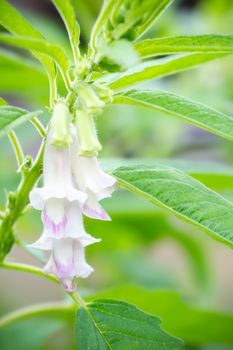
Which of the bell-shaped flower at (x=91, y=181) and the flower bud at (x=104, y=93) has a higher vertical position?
the flower bud at (x=104, y=93)

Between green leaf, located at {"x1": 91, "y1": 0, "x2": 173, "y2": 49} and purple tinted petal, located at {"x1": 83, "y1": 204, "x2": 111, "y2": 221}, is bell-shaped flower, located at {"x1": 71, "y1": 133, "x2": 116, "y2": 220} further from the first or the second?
green leaf, located at {"x1": 91, "y1": 0, "x2": 173, "y2": 49}

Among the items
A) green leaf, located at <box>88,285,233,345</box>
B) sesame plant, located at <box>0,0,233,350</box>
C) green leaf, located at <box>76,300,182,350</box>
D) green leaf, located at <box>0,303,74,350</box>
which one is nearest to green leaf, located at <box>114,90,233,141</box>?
sesame plant, located at <box>0,0,233,350</box>

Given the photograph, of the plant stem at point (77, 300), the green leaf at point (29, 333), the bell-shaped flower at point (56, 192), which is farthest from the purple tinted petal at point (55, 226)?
the green leaf at point (29, 333)

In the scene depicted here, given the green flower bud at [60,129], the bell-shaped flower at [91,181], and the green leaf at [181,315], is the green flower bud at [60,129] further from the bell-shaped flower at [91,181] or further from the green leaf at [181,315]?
the green leaf at [181,315]

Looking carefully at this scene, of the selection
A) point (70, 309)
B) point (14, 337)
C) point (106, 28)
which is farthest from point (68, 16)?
point (14, 337)

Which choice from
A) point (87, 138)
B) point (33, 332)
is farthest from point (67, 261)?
point (33, 332)

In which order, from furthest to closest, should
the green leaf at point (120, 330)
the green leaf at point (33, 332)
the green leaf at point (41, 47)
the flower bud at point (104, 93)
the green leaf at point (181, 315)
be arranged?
the green leaf at point (33, 332)
the green leaf at point (181, 315)
the green leaf at point (120, 330)
the flower bud at point (104, 93)
the green leaf at point (41, 47)
